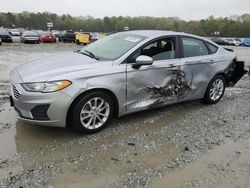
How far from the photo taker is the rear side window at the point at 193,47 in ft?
16.0

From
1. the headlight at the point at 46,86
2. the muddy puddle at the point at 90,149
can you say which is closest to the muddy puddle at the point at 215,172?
the muddy puddle at the point at 90,149

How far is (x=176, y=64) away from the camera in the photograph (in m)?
4.63

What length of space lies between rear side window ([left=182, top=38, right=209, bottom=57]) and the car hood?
1.87 metres

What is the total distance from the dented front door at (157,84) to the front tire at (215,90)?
717mm

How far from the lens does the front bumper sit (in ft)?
11.3

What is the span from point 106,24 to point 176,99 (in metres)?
99.7

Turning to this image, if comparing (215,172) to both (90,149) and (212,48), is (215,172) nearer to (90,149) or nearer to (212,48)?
(90,149)

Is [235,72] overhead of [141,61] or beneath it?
beneath

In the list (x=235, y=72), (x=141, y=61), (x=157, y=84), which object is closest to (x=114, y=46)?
(x=141, y=61)

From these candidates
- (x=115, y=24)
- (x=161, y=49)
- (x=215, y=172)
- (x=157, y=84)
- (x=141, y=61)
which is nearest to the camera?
(x=215, y=172)

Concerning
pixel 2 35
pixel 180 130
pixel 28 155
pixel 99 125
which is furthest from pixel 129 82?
pixel 2 35

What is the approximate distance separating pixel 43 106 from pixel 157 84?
A: 6.49 feet

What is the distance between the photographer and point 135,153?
136 inches

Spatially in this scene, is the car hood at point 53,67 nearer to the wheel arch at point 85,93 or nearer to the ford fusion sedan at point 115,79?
the ford fusion sedan at point 115,79
